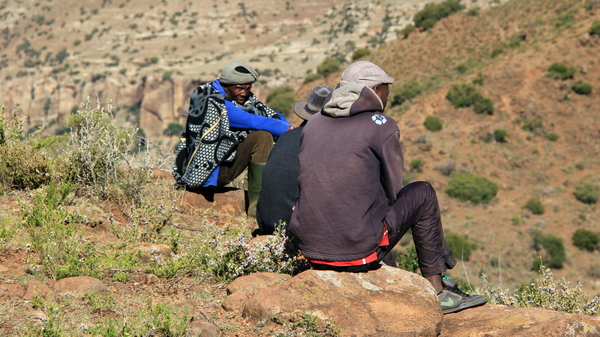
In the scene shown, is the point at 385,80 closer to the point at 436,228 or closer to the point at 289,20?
the point at 436,228

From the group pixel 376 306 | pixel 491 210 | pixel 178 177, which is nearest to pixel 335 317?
pixel 376 306

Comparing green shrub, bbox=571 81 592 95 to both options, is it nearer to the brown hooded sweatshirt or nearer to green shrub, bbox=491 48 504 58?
green shrub, bbox=491 48 504 58

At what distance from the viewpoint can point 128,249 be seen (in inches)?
134

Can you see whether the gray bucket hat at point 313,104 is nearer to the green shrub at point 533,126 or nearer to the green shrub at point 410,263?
the green shrub at point 410,263

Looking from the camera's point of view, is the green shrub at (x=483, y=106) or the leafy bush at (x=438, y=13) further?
the leafy bush at (x=438, y=13)

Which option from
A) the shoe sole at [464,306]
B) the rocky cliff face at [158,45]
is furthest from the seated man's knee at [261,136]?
A: the rocky cliff face at [158,45]

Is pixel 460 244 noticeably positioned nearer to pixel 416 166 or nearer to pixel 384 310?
pixel 416 166

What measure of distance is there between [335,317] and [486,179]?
63.2 feet

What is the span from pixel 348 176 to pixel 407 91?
25.9 metres

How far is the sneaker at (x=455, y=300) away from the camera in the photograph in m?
2.96

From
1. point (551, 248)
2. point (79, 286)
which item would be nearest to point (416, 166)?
point (551, 248)

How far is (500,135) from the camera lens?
22.3m

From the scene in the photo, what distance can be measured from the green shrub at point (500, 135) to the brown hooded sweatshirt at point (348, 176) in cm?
2099

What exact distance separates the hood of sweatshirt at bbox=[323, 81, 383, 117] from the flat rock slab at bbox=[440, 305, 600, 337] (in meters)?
1.15
